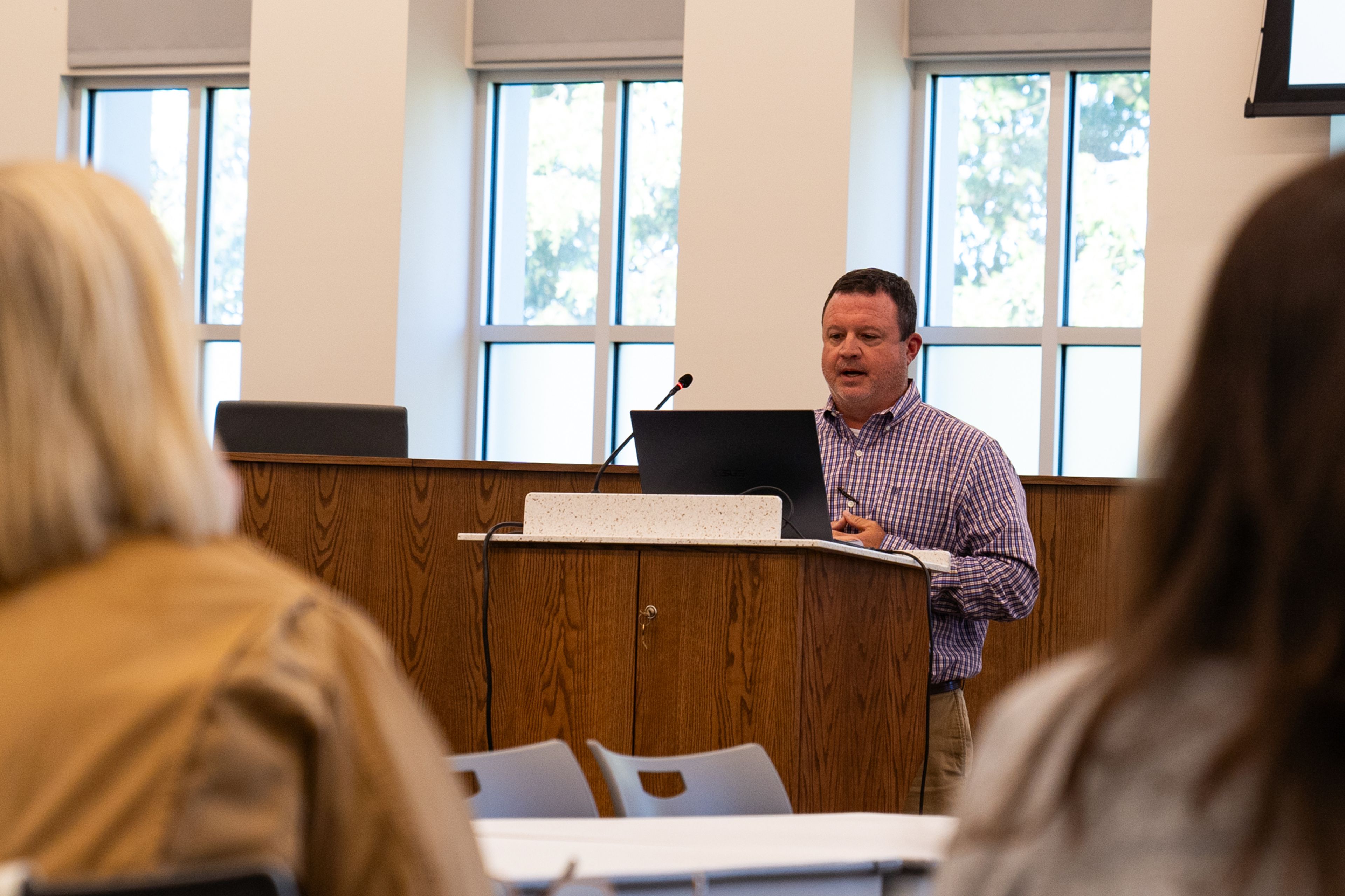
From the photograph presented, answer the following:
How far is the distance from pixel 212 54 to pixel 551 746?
5928mm

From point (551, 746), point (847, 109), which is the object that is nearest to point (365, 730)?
point (551, 746)

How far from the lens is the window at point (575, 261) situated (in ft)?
22.7

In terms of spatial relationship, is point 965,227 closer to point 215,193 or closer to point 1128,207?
point 1128,207

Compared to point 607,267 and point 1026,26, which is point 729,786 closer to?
point 607,267

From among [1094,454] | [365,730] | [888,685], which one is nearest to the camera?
[365,730]

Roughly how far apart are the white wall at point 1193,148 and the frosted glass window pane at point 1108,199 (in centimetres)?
76

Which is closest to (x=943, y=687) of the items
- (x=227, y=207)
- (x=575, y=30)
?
(x=575, y=30)

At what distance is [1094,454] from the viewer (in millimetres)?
6434

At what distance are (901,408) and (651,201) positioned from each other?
11.2 feet

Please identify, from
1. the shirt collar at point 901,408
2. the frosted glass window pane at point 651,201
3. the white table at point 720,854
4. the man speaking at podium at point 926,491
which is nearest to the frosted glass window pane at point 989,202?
the frosted glass window pane at point 651,201

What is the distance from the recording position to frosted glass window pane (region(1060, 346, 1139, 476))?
252 inches

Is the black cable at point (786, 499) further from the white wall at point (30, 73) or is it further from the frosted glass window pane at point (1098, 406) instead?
the white wall at point (30, 73)

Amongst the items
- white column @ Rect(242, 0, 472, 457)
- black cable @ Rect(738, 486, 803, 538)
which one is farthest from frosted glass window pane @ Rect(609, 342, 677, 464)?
black cable @ Rect(738, 486, 803, 538)

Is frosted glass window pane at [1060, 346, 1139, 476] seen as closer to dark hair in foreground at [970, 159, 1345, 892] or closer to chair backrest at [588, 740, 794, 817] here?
chair backrest at [588, 740, 794, 817]
